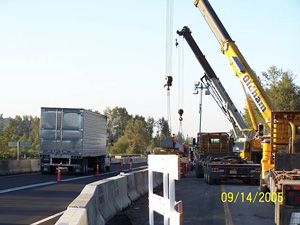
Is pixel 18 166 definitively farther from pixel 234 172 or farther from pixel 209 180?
pixel 234 172

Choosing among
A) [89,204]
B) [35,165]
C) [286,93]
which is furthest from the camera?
[286,93]

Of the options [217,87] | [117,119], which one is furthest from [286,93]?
[117,119]

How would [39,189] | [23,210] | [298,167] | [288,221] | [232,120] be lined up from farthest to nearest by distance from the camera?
[232,120], [39,189], [23,210], [298,167], [288,221]

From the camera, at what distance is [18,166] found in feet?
111

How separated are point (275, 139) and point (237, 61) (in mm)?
11599

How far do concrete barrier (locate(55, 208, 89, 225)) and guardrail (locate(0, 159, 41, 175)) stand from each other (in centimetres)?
2344

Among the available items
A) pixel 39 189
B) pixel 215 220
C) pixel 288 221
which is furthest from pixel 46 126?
pixel 288 221

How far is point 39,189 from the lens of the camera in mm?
21219

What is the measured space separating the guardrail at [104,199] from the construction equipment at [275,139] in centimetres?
321

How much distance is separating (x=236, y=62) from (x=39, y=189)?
12.5 metres

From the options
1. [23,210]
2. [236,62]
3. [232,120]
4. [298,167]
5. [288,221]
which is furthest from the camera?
[232,120]

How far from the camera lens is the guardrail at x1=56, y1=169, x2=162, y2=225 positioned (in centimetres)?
849

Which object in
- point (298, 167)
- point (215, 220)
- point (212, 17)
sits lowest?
point (215, 220)

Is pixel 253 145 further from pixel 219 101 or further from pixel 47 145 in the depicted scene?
pixel 47 145
